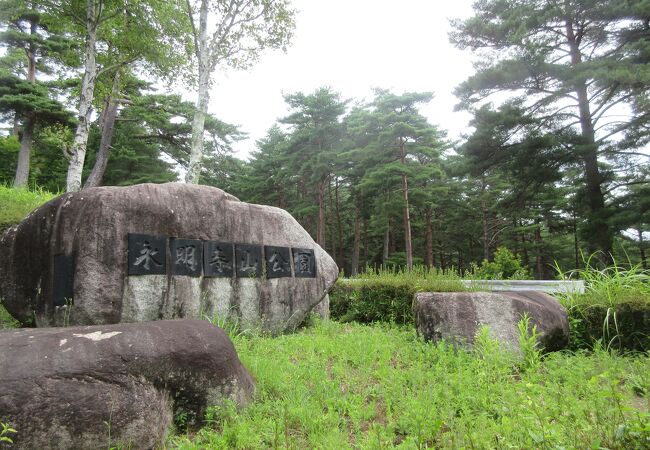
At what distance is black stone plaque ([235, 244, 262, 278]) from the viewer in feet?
19.6

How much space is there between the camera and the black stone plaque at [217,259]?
A: 5.60 meters

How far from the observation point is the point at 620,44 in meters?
11.9

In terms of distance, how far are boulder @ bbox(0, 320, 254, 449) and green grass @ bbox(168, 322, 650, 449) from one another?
0.26 m

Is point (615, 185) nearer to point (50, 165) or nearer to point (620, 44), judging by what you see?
point (620, 44)

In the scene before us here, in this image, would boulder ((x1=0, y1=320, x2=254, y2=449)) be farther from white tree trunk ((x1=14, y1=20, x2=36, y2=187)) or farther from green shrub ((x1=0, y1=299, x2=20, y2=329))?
white tree trunk ((x1=14, y1=20, x2=36, y2=187))

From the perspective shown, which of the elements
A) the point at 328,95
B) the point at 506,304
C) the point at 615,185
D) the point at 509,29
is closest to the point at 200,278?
the point at 506,304

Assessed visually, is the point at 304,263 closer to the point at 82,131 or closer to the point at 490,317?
the point at 490,317

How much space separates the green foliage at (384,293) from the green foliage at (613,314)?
66.7 inches

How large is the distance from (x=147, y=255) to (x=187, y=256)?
55 cm

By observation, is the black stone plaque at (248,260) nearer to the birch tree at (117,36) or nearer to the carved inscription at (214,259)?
the carved inscription at (214,259)

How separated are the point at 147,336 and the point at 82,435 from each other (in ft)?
2.48

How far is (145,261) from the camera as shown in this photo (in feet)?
16.4

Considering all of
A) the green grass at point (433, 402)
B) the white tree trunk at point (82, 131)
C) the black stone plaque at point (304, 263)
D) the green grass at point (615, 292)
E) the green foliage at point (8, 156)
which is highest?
the green foliage at point (8, 156)

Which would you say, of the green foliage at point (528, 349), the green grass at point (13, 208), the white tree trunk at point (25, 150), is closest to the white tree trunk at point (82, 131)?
the green grass at point (13, 208)
